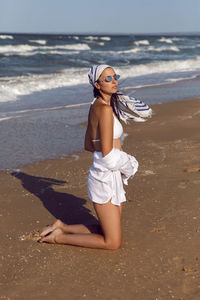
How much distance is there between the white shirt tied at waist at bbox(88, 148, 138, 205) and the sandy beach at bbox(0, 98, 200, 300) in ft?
1.59

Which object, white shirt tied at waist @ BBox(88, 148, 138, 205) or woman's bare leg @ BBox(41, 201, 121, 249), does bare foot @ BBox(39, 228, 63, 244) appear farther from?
white shirt tied at waist @ BBox(88, 148, 138, 205)

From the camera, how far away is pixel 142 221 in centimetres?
440

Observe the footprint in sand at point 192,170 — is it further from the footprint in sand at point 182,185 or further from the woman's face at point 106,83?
the woman's face at point 106,83

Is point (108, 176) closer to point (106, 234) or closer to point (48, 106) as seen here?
point (106, 234)

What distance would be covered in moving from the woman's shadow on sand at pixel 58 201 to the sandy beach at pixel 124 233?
0.01m

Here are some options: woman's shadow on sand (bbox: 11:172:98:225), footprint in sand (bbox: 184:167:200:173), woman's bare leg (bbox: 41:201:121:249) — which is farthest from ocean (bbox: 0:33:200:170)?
woman's bare leg (bbox: 41:201:121:249)

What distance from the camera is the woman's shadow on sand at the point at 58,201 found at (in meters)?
4.64

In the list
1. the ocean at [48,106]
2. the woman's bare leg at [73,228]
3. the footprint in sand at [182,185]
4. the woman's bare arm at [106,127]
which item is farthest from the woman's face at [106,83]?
the ocean at [48,106]

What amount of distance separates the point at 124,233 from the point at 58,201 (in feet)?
3.79

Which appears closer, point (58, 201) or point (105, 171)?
point (105, 171)

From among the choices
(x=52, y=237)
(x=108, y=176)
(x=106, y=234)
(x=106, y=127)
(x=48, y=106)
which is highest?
(x=106, y=127)

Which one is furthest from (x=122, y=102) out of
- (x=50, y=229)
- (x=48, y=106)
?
(x=48, y=106)

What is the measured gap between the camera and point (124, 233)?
13.7 ft

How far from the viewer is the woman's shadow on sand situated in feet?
15.2
